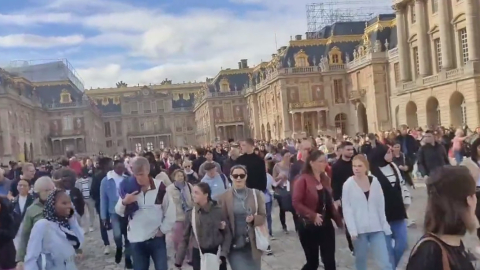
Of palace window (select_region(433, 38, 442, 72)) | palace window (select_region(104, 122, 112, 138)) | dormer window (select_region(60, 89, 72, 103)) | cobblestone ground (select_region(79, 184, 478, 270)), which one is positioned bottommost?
cobblestone ground (select_region(79, 184, 478, 270))

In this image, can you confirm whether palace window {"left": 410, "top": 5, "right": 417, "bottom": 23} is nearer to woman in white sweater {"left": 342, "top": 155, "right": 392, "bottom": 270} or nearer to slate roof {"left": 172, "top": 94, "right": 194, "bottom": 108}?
woman in white sweater {"left": 342, "top": 155, "right": 392, "bottom": 270}

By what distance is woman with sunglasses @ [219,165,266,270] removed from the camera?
5.93 metres

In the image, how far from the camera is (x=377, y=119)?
48.2m

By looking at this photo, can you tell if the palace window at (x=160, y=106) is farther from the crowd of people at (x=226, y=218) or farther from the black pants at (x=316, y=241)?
the black pants at (x=316, y=241)

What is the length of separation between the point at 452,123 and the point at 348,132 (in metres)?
20.8

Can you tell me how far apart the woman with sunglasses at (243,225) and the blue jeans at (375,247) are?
1305mm

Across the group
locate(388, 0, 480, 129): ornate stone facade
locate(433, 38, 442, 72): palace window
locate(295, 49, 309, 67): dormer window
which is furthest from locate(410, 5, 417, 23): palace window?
locate(295, 49, 309, 67): dormer window

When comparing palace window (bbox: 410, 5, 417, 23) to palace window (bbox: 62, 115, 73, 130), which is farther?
palace window (bbox: 62, 115, 73, 130)

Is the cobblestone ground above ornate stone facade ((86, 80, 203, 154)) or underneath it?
underneath

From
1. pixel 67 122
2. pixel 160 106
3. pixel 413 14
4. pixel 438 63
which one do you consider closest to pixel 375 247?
pixel 438 63

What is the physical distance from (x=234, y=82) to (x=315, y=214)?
72.2m

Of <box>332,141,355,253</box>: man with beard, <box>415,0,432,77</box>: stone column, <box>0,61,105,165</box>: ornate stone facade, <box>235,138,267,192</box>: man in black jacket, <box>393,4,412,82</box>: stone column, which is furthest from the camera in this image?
<box>0,61,105,165</box>: ornate stone facade

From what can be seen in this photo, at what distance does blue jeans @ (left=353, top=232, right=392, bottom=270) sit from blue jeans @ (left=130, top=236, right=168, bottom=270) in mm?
2118

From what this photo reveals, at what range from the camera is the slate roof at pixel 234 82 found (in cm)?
7788
